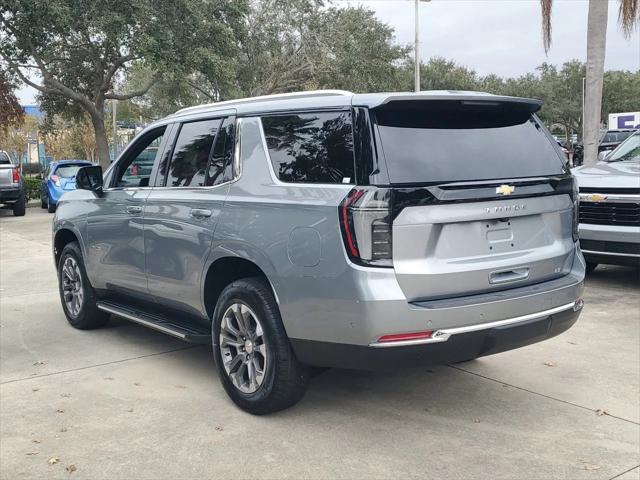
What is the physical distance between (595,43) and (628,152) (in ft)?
14.3

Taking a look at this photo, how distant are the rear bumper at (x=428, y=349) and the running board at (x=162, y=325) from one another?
1.04 meters

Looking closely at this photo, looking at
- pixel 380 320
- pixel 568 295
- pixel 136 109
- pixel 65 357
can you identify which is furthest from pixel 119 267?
pixel 136 109

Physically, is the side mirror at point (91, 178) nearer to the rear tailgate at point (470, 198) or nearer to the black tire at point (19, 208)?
the rear tailgate at point (470, 198)

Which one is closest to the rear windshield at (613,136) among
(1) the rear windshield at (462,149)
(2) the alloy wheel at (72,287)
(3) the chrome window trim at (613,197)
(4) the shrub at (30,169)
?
(3) the chrome window trim at (613,197)

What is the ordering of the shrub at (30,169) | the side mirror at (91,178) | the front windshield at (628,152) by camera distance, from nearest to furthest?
the side mirror at (91,178), the front windshield at (628,152), the shrub at (30,169)

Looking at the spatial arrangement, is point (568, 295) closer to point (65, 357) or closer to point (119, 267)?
point (119, 267)

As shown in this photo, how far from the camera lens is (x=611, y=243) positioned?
7.50 meters

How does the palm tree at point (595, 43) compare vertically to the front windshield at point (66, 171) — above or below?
above

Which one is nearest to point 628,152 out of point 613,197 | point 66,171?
point 613,197

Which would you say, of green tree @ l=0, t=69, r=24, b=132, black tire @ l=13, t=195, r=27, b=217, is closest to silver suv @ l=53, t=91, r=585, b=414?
black tire @ l=13, t=195, r=27, b=217

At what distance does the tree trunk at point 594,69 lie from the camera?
1245 centimetres

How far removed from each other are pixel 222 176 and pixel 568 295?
234cm

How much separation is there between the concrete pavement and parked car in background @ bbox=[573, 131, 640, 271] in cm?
149

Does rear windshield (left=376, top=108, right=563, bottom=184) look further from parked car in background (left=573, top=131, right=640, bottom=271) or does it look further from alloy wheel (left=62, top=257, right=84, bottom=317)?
alloy wheel (left=62, top=257, right=84, bottom=317)
